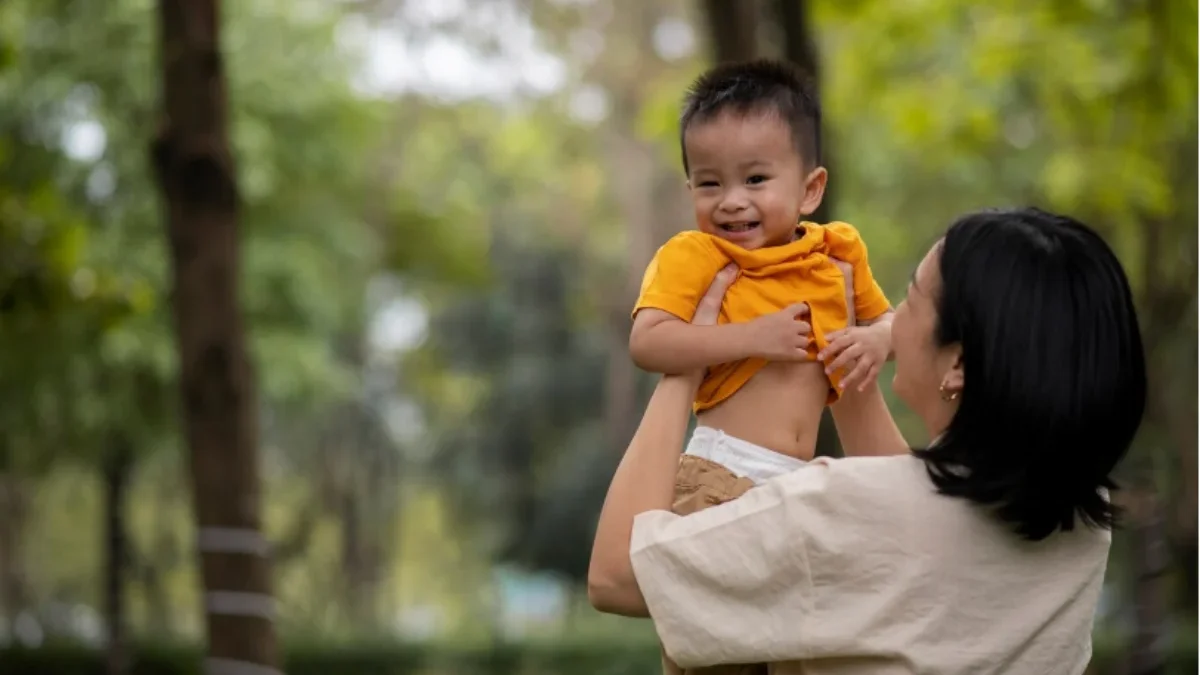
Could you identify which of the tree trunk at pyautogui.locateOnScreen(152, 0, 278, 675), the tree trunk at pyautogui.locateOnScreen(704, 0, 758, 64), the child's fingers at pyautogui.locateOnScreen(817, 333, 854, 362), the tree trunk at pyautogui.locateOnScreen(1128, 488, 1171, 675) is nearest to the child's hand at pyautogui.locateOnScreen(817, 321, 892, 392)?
the child's fingers at pyautogui.locateOnScreen(817, 333, 854, 362)

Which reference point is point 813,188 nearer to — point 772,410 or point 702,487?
point 772,410

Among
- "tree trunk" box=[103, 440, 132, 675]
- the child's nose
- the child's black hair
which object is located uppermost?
the child's black hair

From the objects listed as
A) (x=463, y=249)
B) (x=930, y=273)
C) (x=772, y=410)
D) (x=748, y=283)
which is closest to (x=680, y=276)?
(x=748, y=283)

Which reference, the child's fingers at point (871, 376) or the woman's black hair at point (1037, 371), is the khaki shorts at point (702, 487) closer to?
the child's fingers at point (871, 376)

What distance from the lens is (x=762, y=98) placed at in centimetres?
233

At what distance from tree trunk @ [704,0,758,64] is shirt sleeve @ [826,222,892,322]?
163 inches

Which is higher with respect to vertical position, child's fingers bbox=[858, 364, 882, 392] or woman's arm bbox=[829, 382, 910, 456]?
child's fingers bbox=[858, 364, 882, 392]

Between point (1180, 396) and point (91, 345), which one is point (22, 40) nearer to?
point (91, 345)

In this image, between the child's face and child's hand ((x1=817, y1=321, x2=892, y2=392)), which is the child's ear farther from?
child's hand ((x1=817, y1=321, x2=892, y2=392))

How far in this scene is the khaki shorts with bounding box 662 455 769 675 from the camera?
2238 millimetres

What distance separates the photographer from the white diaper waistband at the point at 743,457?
7.43 feet

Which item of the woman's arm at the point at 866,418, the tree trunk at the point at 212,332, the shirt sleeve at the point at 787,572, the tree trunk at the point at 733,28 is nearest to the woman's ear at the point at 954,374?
the shirt sleeve at the point at 787,572

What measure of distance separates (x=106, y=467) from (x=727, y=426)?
18.8 meters

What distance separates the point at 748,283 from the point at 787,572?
51cm
